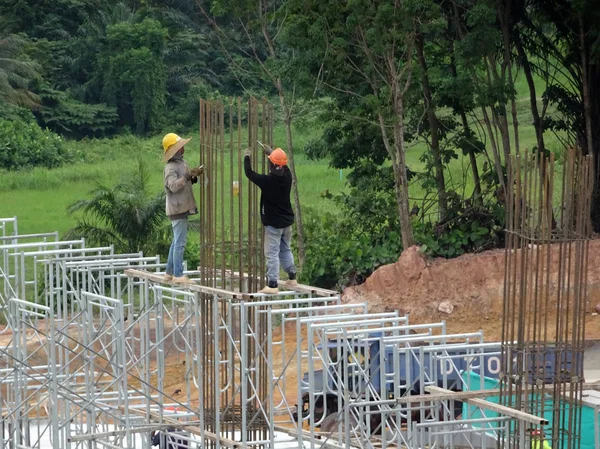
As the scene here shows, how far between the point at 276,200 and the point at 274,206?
99 mm

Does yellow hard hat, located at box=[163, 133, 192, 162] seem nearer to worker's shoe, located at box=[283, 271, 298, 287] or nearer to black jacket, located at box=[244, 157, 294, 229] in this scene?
black jacket, located at box=[244, 157, 294, 229]

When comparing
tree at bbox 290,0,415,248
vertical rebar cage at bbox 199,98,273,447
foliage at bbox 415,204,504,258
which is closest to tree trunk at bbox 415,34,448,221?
foliage at bbox 415,204,504,258

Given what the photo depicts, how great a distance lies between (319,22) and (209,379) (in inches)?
451

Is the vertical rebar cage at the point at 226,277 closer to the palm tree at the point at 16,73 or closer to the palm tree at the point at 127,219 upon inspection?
the palm tree at the point at 127,219

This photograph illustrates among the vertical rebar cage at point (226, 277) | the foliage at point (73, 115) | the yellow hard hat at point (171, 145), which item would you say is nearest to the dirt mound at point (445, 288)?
the vertical rebar cage at point (226, 277)

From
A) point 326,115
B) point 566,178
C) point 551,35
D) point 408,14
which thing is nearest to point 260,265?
point 566,178

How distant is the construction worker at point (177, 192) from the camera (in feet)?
52.0

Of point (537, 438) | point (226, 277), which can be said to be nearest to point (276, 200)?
point (226, 277)

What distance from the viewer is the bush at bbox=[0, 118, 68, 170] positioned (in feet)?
145

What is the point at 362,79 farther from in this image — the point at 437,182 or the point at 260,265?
the point at 260,265

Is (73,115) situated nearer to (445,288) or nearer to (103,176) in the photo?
(103,176)

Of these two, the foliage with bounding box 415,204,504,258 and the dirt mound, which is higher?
the foliage with bounding box 415,204,504,258

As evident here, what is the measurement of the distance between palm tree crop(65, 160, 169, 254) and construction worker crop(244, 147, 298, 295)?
13.0 m

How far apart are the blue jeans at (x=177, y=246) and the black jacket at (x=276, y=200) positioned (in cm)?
116
